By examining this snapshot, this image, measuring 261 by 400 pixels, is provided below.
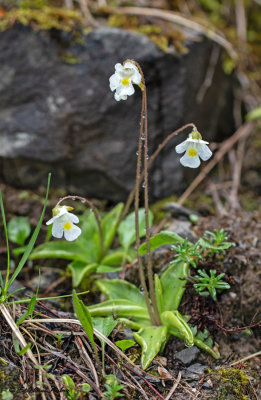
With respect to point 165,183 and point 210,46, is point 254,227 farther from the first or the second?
point 210,46

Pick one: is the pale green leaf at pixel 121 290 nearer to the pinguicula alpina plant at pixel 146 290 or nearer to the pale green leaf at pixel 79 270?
the pinguicula alpina plant at pixel 146 290

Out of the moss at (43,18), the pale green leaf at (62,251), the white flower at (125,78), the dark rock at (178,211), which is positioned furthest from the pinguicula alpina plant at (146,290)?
the moss at (43,18)

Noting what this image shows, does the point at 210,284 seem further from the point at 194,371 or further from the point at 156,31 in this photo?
the point at 156,31

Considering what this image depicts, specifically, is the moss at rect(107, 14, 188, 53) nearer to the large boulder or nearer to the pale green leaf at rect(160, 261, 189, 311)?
the large boulder

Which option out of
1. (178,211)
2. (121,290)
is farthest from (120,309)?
(178,211)

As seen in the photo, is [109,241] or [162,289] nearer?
[162,289]

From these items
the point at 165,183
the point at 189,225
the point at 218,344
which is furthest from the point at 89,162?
the point at 218,344
